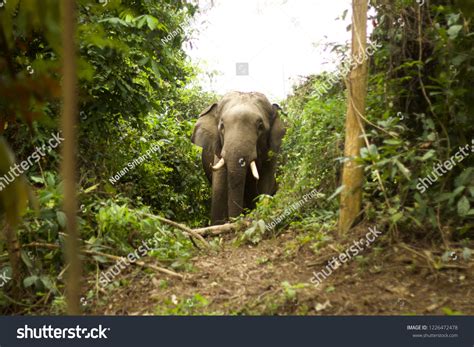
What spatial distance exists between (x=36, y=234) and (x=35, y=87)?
3861 mm

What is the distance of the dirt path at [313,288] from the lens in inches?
152

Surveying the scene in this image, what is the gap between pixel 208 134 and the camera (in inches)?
428

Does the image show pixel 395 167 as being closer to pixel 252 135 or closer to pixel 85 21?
pixel 85 21

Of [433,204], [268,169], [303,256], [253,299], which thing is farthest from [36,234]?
[268,169]

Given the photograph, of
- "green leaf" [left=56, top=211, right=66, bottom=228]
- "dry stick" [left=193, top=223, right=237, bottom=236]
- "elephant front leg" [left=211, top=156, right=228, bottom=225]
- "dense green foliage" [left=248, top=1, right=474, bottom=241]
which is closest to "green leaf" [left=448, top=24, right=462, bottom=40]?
"dense green foliage" [left=248, top=1, right=474, bottom=241]

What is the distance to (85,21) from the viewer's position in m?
6.14

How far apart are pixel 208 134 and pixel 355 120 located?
6082 mm

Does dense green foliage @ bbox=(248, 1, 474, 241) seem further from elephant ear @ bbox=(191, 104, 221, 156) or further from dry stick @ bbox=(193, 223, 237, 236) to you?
elephant ear @ bbox=(191, 104, 221, 156)

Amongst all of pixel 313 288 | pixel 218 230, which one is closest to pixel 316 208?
pixel 218 230
